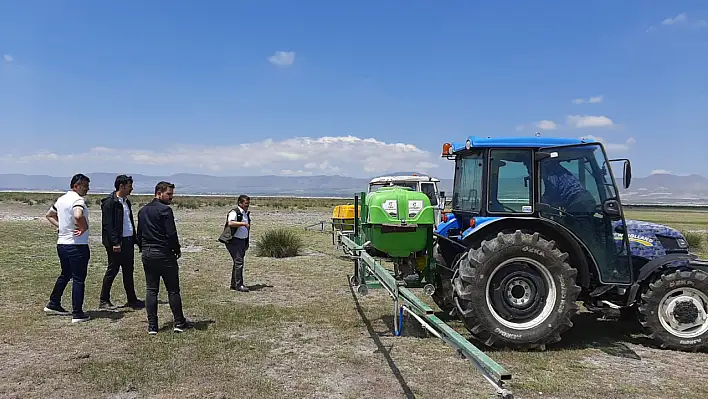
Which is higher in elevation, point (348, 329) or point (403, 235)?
point (403, 235)

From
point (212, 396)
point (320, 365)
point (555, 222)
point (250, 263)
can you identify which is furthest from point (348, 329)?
point (250, 263)

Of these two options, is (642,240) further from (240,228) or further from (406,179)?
(406,179)

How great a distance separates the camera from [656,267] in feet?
19.0

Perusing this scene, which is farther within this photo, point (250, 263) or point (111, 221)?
point (250, 263)

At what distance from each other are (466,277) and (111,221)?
205 inches

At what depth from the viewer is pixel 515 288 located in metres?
5.75

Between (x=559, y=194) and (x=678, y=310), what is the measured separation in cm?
178

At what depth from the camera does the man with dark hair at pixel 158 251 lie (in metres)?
6.45

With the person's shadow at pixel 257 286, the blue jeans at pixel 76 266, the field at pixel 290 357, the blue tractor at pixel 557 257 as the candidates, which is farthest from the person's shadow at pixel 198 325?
the blue tractor at pixel 557 257

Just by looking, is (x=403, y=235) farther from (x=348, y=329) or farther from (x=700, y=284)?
(x=700, y=284)

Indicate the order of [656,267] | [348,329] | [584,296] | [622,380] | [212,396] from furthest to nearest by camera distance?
1. [348,329]
2. [584,296]
3. [656,267]
4. [622,380]
5. [212,396]

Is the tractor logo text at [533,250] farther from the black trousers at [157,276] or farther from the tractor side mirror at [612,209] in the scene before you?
the black trousers at [157,276]

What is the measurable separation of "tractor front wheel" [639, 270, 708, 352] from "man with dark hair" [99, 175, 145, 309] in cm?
697

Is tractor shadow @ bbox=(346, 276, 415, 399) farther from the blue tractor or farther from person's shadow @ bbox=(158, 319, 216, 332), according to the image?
person's shadow @ bbox=(158, 319, 216, 332)
